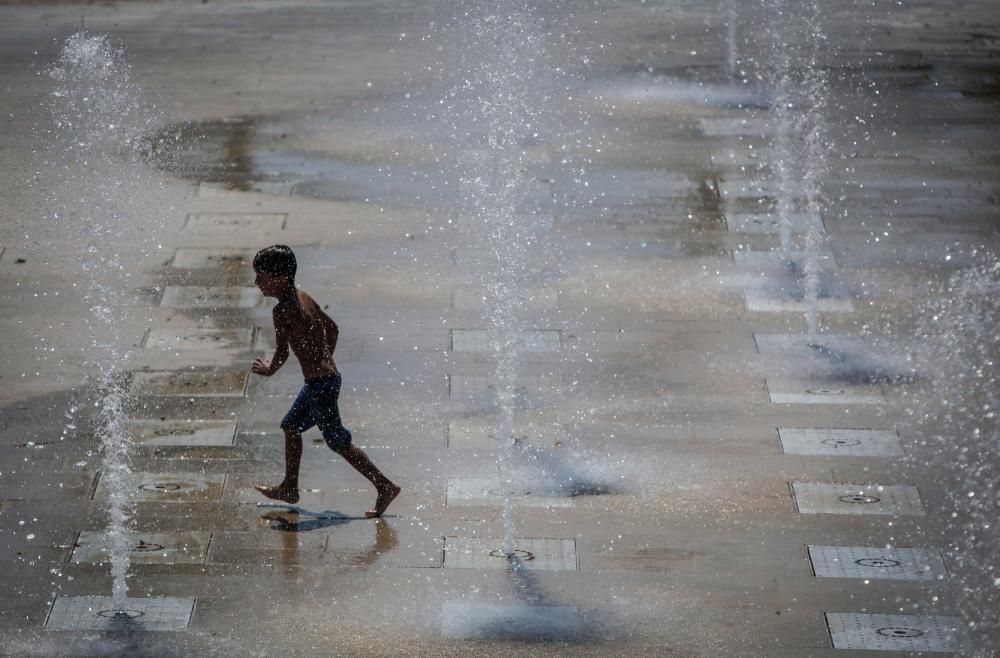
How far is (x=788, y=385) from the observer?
440 inches

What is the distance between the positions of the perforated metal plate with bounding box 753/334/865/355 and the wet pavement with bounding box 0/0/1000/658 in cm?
3

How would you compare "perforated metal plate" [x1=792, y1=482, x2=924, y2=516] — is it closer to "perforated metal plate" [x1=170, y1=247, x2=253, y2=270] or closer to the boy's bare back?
the boy's bare back

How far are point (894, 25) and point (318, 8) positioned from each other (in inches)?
275

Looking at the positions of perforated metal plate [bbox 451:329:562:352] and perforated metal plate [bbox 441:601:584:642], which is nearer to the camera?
perforated metal plate [bbox 441:601:584:642]

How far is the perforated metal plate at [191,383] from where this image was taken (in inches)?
436

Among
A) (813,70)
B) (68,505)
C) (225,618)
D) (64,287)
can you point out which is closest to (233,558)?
(225,618)

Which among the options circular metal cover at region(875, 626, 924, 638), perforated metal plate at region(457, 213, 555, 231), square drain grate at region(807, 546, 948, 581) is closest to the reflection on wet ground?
perforated metal plate at region(457, 213, 555, 231)

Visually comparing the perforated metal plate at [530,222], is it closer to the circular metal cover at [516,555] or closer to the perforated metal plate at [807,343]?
the perforated metal plate at [807,343]

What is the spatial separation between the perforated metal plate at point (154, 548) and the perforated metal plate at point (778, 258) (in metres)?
5.51

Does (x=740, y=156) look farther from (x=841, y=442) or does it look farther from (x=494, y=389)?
(x=841, y=442)

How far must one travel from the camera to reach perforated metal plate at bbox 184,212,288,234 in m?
13.5

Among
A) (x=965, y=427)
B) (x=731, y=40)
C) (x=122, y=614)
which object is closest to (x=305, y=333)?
(x=122, y=614)

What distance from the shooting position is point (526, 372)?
11.3m

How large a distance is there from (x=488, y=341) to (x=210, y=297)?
234cm
